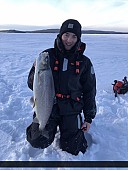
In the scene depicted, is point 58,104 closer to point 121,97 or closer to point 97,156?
point 97,156

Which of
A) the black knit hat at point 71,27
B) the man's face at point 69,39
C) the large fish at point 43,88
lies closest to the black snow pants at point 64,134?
the large fish at point 43,88

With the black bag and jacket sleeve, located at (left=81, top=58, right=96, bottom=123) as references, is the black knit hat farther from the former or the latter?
the black bag

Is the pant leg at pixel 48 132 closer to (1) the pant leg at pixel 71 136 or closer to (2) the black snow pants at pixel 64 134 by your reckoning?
(2) the black snow pants at pixel 64 134

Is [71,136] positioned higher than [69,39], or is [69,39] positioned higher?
[69,39]

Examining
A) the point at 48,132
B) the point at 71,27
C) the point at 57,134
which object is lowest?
the point at 57,134

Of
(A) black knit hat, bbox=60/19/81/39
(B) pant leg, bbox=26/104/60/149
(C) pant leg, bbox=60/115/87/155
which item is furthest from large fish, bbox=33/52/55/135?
(A) black knit hat, bbox=60/19/81/39

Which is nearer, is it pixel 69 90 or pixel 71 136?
pixel 69 90

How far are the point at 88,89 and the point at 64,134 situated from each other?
0.68 meters

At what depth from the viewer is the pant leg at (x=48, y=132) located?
3.64 meters

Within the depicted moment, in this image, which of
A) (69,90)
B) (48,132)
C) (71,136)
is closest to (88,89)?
(69,90)

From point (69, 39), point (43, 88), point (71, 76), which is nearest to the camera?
point (43, 88)

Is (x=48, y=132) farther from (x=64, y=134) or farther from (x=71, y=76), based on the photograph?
(x=71, y=76)

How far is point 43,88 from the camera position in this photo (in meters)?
3.12

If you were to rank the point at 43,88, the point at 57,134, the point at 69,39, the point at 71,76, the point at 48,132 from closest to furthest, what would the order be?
the point at 43,88
the point at 69,39
the point at 71,76
the point at 48,132
the point at 57,134
